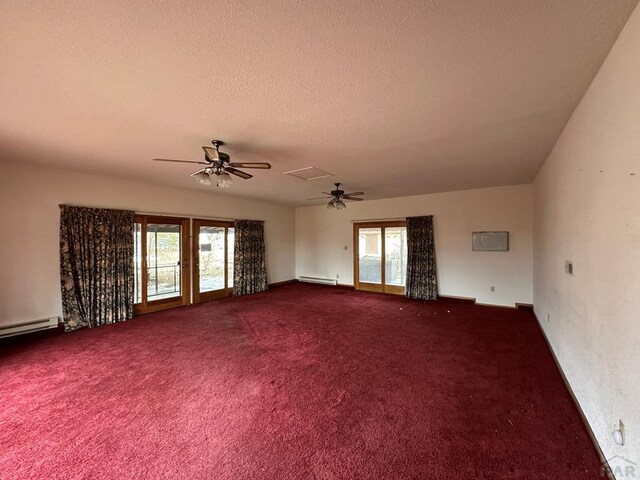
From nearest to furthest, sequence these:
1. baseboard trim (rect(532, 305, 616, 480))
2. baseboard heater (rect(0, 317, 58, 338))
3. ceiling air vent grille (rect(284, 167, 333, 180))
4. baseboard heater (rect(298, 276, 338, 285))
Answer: baseboard trim (rect(532, 305, 616, 480)) < baseboard heater (rect(0, 317, 58, 338)) < ceiling air vent grille (rect(284, 167, 333, 180)) < baseboard heater (rect(298, 276, 338, 285))

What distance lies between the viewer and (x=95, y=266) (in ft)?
14.9

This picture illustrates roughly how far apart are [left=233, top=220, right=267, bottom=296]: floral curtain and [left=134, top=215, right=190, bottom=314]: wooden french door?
127 centimetres

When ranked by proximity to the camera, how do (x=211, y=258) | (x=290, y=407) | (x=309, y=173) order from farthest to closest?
1. (x=211, y=258)
2. (x=309, y=173)
3. (x=290, y=407)

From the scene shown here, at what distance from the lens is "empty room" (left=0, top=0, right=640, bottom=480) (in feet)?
4.74

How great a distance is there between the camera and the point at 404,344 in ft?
12.0

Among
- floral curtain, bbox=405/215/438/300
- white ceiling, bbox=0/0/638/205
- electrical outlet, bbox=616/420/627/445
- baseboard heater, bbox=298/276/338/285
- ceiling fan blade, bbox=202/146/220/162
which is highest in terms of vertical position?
white ceiling, bbox=0/0/638/205

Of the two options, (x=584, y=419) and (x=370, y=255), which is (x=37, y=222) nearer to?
(x=370, y=255)

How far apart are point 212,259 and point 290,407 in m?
4.96

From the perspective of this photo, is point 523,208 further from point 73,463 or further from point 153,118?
point 73,463

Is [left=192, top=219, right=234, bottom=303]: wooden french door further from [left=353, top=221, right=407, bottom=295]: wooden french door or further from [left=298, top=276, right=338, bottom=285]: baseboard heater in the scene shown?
[left=353, top=221, right=407, bottom=295]: wooden french door

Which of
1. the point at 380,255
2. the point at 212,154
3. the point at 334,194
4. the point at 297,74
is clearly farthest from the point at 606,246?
the point at 380,255

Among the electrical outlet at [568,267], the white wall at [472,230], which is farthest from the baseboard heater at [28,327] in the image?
the electrical outlet at [568,267]

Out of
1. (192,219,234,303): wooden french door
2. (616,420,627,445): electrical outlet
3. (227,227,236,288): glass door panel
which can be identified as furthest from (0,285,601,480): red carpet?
(227,227,236,288): glass door panel

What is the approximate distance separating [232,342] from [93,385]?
151cm
